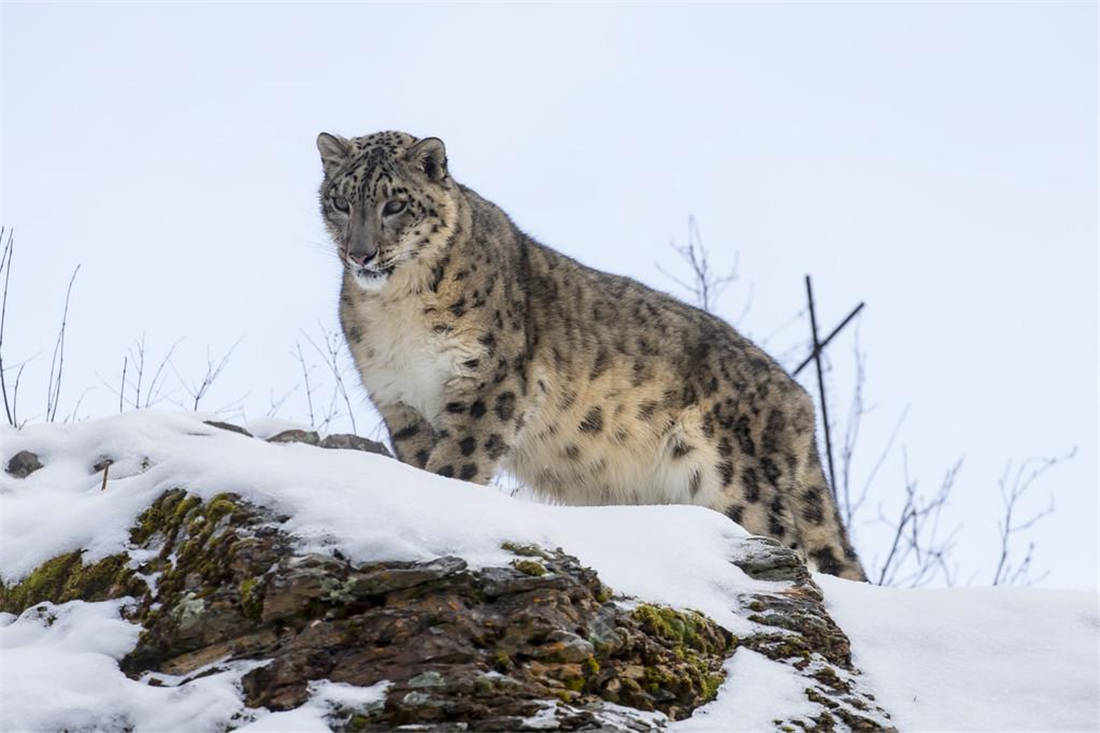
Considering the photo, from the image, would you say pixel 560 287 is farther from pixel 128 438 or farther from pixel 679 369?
pixel 128 438

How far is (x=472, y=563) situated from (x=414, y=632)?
0.38 m

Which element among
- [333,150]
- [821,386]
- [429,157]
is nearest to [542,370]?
[429,157]

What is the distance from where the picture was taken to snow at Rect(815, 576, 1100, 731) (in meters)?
5.23

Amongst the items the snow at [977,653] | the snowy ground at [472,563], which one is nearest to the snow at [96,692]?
the snowy ground at [472,563]

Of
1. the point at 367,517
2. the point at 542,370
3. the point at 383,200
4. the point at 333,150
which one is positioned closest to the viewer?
the point at 367,517

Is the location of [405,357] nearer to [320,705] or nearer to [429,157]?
[429,157]

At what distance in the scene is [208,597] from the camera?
4758mm

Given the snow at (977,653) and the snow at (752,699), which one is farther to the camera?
the snow at (977,653)

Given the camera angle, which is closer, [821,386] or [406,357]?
[406,357]

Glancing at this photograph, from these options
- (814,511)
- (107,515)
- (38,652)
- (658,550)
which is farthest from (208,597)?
(814,511)

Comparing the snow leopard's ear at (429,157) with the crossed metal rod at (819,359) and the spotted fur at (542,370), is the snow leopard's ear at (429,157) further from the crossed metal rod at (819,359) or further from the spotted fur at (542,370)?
the crossed metal rod at (819,359)

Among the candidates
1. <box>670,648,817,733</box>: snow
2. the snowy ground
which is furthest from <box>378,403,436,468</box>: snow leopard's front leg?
<box>670,648,817,733</box>: snow

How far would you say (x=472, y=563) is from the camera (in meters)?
4.74

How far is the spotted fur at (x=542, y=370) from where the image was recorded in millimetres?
7887
